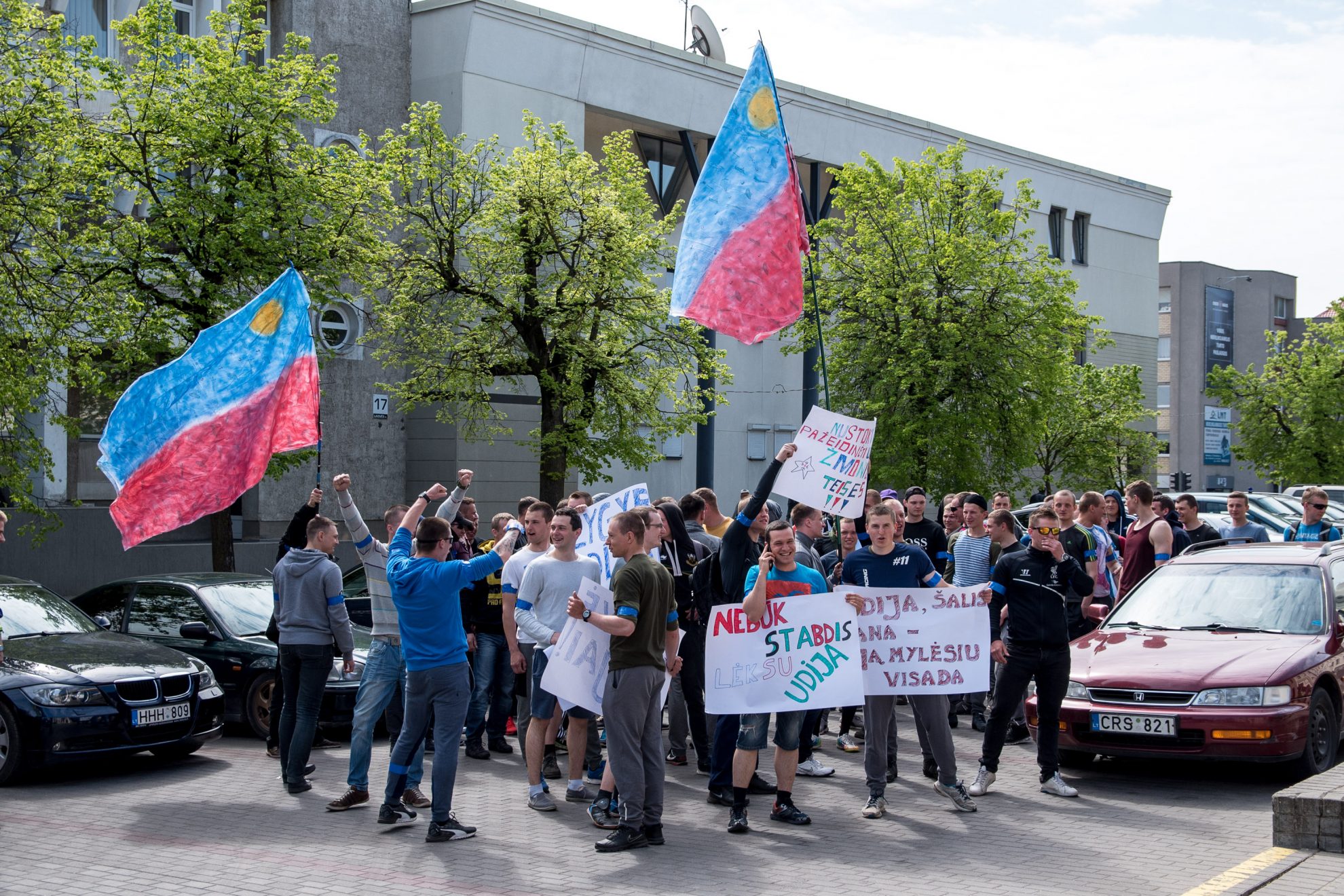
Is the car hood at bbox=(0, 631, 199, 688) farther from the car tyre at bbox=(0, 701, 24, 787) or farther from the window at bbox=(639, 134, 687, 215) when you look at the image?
the window at bbox=(639, 134, 687, 215)

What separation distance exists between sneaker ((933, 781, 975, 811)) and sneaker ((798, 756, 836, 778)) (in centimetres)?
134

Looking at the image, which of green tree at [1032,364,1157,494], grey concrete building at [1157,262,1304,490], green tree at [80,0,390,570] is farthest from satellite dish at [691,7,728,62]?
grey concrete building at [1157,262,1304,490]

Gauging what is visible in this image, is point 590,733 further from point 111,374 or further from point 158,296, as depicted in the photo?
point 111,374

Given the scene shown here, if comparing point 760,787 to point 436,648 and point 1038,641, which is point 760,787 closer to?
point 1038,641

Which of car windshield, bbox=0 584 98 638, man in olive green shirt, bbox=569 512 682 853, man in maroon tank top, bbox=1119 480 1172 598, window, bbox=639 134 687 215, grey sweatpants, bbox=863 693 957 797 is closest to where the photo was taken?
man in olive green shirt, bbox=569 512 682 853

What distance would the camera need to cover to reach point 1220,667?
9.29 m

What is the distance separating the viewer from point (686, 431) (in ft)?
82.9

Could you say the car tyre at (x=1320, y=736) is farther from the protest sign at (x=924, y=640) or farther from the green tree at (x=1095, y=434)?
the green tree at (x=1095, y=434)

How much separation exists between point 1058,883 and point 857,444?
4.02 meters

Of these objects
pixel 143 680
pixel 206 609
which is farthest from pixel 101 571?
pixel 143 680

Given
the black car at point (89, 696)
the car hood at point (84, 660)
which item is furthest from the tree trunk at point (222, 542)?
the car hood at point (84, 660)

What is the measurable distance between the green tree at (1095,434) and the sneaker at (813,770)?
109 feet

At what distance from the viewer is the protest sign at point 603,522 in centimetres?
1057

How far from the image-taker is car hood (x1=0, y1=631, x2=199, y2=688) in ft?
32.5
